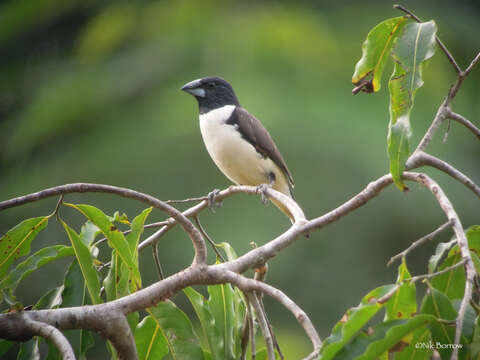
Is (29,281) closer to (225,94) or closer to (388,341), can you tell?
(225,94)

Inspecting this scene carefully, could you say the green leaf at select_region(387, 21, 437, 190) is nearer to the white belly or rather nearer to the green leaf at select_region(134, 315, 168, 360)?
the green leaf at select_region(134, 315, 168, 360)

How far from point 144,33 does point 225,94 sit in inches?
212

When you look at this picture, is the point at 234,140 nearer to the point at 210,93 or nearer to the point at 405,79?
the point at 210,93

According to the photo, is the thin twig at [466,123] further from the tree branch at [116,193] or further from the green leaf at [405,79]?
the tree branch at [116,193]

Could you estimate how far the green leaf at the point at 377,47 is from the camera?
2.36m

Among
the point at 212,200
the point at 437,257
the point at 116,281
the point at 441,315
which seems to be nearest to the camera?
the point at 441,315

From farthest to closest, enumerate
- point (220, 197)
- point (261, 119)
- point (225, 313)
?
1. point (261, 119)
2. point (220, 197)
3. point (225, 313)

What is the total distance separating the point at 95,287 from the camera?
231 cm

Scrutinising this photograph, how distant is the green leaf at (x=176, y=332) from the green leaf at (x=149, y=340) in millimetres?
77

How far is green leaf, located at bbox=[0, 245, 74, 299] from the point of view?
2.38 metres

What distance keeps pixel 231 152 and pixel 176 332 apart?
2551 millimetres

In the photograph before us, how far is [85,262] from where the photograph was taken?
2.33m

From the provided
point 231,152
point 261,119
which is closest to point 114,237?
point 231,152

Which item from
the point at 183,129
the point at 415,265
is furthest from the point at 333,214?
the point at 415,265
